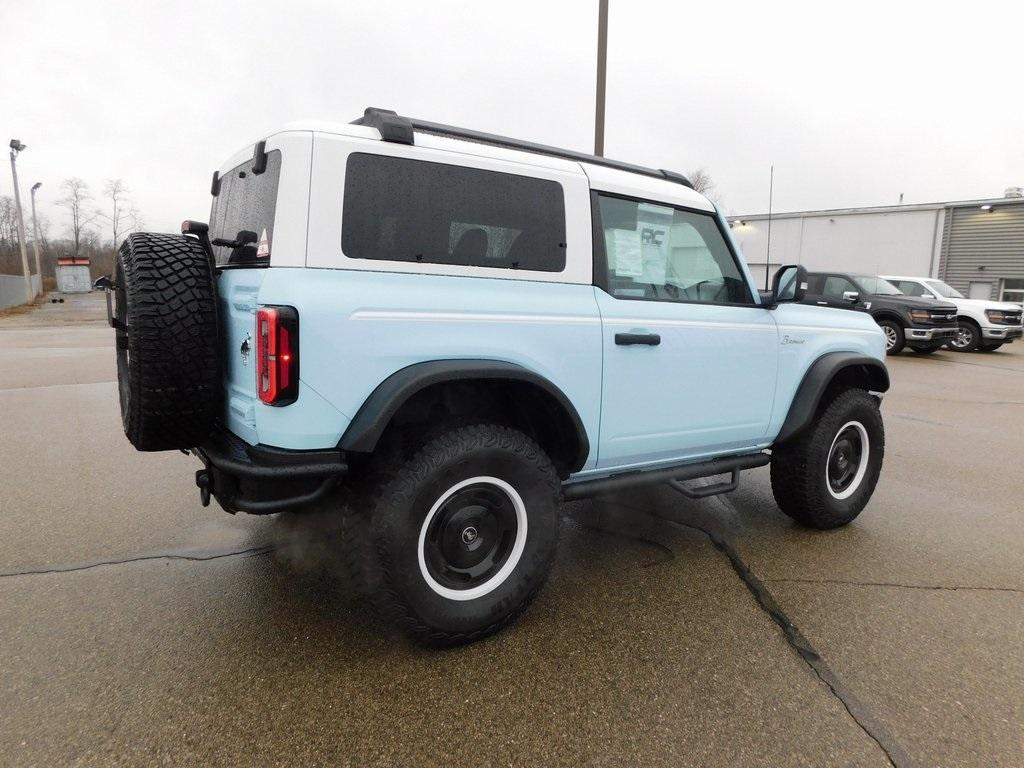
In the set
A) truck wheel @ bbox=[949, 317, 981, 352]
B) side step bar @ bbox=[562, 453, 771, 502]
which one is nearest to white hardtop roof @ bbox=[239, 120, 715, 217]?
side step bar @ bbox=[562, 453, 771, 502]

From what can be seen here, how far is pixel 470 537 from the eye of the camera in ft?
8.66

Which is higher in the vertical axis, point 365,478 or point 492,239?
point 492,239

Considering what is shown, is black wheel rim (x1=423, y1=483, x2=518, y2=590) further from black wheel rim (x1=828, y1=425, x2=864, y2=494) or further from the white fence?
the white fence

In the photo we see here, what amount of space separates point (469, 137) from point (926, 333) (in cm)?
1397

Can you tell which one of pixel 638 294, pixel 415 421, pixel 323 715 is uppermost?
pixel 638 294

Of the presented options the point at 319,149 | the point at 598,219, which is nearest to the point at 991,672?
the point at 598,219

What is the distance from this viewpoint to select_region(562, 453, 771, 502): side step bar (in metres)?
3.04

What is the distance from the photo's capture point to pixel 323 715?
7.17ft

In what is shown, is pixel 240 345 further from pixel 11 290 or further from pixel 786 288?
pixel 11 290

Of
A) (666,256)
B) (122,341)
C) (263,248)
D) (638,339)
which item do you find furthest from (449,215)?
(122,341)

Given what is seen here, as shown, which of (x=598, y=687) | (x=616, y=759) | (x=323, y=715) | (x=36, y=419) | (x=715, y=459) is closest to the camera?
(x=616, y=759)

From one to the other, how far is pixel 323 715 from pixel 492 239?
6.16 ft

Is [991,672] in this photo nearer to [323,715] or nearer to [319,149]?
[323,715]

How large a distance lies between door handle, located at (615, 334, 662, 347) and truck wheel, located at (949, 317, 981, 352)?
15.6 meters
